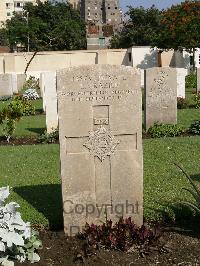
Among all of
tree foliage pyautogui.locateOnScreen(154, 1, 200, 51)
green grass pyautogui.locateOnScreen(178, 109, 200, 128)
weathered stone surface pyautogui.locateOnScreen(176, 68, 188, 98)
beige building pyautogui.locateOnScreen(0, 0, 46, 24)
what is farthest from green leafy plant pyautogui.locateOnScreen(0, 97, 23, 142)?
beige building pyautogui.locateOnScreen(0, 0, 46, 24)

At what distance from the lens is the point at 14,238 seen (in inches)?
185

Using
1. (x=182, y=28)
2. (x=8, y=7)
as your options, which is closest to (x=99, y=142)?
(x=182, y=28)

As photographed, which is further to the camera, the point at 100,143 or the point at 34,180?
the point at 34,180

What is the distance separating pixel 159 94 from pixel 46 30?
145 feet

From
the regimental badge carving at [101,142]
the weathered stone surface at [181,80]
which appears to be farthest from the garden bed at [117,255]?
the weathered stone surface at [181,80]

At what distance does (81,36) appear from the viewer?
5919 cm

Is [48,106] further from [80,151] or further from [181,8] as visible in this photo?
[181,8]

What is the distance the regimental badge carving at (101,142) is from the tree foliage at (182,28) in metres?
29.2

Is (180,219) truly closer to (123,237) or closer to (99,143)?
(123,237)

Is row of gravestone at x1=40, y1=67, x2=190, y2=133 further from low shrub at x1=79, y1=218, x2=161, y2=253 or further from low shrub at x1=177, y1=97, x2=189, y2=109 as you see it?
low shrub at x1=79, y1=218, x2=161, y2=253

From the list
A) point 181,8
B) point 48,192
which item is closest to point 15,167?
point 48,192

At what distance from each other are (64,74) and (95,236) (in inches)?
63.4

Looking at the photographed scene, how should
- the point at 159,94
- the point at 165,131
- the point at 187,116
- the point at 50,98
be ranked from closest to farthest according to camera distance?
the point at 165,131, the point at 50,98, the point at 159,94, the point at 187,116

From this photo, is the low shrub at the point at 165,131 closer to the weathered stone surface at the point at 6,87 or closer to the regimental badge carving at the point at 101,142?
the regimental badge carving at the point at 101,142
